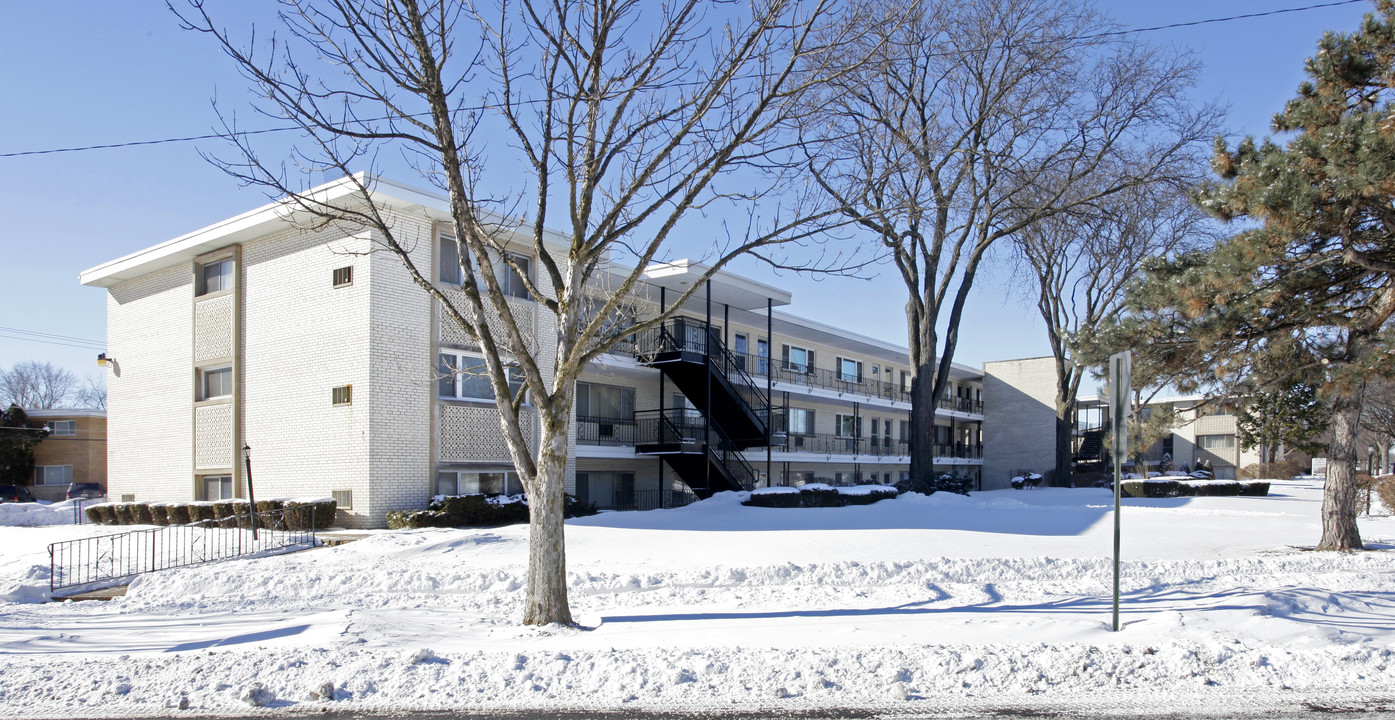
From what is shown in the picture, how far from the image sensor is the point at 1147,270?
15727 mm

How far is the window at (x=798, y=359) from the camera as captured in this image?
123 feet

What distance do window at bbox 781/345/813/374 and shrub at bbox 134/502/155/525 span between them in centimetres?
2268

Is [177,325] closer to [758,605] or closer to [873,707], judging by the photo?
[758,605]

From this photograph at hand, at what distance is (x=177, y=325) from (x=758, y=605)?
70.0 ft

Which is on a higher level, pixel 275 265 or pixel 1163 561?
pixel 275 265

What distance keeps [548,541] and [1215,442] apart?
75.7 metres

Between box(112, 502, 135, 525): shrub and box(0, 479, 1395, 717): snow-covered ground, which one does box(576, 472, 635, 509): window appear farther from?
box(112, 502, 135, 525): shrub

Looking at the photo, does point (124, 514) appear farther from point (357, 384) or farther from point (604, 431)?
point (604, 431)

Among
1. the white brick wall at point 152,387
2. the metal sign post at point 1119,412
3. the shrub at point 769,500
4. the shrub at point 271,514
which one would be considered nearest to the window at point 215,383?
the white brick wall at point 152,387

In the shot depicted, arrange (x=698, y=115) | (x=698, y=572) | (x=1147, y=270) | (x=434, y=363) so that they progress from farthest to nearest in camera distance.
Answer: (x=434, y=363)
(x=1147, y=270)
(x=698, y=572)
(x=698, y=115)

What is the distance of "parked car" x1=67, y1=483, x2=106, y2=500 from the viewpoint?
4344 cm

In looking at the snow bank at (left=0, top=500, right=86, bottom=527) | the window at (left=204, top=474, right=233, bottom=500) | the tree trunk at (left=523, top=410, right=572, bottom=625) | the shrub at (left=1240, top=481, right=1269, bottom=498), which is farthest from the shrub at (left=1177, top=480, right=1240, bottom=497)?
the snow bank at (left=0, top=500, right=86, bottom=527)

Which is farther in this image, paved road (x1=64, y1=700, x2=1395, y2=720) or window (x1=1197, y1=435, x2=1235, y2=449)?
window (x1=1197, y1=435, x2=1235, y2=449)

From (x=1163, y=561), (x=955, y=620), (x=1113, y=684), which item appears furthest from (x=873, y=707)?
(x=1163, y=561)
